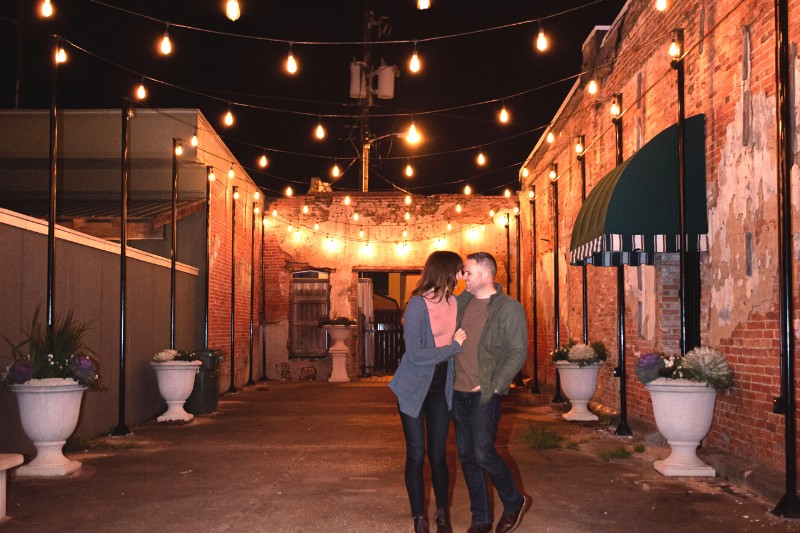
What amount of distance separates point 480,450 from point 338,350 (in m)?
18.6

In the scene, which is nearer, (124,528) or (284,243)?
(124,528)

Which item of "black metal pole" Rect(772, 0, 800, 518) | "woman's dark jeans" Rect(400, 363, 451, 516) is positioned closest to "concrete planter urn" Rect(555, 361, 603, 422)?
"black metal pole" Rect(772, 0, 800, 518)

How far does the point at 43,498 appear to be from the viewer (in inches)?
304

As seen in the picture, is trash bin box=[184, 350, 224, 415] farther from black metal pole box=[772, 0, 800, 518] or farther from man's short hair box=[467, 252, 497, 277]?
black metal pole box=[772, 0, 800, 518]

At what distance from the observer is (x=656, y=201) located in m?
10.0

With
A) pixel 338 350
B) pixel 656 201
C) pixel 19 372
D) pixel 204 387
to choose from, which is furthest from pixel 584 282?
pixel 338 350

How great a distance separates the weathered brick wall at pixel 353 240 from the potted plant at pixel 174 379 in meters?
11.1

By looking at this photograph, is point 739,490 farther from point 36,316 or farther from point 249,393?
point 249,393

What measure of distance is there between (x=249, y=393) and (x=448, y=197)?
8326 mm

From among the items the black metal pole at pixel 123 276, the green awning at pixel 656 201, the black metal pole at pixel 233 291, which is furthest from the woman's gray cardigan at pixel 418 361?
the black metal pole at pixel 233 291

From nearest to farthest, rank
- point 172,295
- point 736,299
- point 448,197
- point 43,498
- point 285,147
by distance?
point 43,498 → point 736,299 → point 172,295 → point 448,197 → point 285,147

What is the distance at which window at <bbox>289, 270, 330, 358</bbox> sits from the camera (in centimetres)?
2538

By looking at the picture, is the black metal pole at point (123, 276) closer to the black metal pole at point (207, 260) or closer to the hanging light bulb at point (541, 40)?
the black metal pole at point (207, 260)

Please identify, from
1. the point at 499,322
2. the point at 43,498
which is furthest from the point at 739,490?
the point at 43,498
